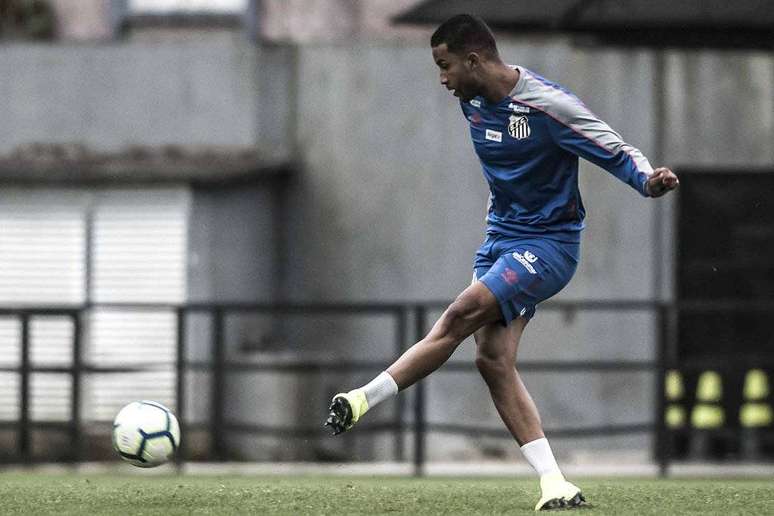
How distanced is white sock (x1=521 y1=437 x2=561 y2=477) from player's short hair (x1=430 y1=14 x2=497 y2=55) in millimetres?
1724

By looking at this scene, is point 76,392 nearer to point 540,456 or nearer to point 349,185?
point 349,185

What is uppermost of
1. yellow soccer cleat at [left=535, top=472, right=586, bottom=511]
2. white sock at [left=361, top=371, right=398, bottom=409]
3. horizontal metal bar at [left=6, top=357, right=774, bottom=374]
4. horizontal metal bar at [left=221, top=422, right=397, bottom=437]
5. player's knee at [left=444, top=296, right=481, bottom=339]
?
player's knee at [left=444, top=296, right=481, bottom=339]

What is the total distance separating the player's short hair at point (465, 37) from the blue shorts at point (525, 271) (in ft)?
2.80

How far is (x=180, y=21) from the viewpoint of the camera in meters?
18.8

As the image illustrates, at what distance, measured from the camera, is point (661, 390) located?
13852 mm

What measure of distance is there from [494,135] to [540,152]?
216mm

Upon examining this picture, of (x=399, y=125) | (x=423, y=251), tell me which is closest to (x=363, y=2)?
(x=399, y=125)

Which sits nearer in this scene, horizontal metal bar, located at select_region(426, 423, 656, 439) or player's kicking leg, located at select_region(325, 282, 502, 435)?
player's kicking leg, located at select_region(325, 282, 502, 435)

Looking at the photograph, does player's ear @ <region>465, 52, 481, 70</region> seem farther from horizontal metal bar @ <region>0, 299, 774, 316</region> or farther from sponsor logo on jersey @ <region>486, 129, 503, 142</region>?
horizontal metal bar @ <region>0, 299, 774, 316</region>

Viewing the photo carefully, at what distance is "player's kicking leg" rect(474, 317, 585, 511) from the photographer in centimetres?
788

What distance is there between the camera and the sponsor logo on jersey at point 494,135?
7.84 meters

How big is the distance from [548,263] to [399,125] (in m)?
10.3

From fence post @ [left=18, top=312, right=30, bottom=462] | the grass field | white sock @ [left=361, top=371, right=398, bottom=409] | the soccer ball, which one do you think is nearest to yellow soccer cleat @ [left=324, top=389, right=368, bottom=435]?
white sock @ [left=361, top=371, right=398, bottom=409]

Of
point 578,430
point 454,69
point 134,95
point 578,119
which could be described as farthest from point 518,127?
point 134,95
